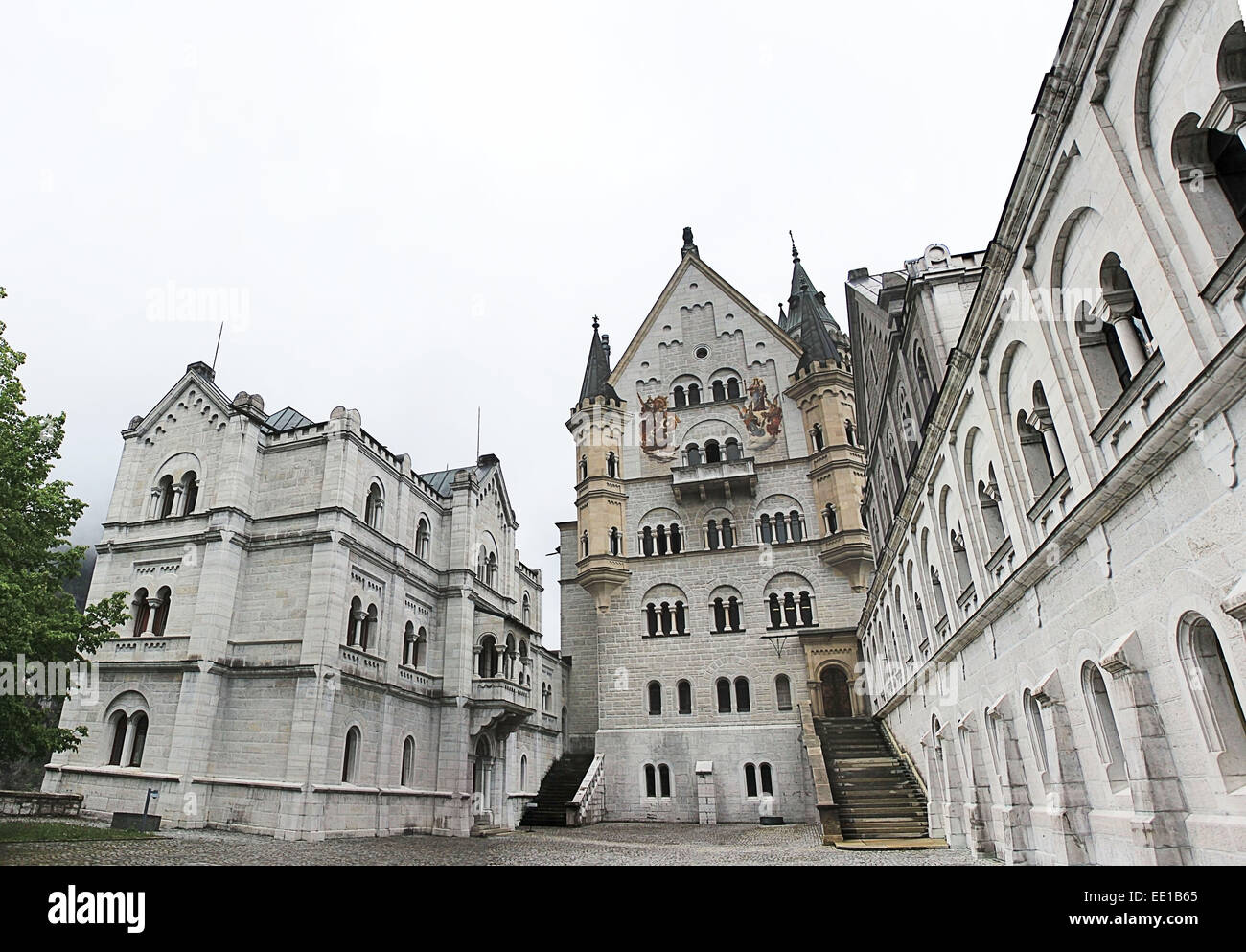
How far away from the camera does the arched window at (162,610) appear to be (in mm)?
24672

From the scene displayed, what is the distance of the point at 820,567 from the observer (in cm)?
3559

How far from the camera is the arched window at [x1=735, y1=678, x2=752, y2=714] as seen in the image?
34125mm

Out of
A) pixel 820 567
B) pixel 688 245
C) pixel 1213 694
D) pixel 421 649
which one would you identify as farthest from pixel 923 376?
pixel 688 245

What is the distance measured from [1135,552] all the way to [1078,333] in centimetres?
281

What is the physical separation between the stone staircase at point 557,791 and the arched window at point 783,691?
10521 mm

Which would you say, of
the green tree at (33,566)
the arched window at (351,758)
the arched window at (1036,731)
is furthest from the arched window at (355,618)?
the arched window at (1036,731)

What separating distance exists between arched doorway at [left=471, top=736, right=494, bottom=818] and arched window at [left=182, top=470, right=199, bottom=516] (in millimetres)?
14594

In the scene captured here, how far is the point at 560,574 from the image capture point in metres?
44.4

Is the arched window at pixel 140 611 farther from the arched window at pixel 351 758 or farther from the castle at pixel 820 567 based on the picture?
the arched window at pixel 351 758

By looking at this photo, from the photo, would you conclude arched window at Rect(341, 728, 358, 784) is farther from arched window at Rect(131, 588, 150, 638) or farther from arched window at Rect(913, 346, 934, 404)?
arched window at Rect(913, 346, 934, 404)

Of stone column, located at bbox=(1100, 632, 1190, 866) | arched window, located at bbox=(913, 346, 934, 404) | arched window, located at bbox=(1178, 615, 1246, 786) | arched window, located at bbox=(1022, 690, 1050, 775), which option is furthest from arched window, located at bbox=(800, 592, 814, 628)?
arched window, located at bbox=(1178, 615, 1246, 786)

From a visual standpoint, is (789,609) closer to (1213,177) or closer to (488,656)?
(488,656)
